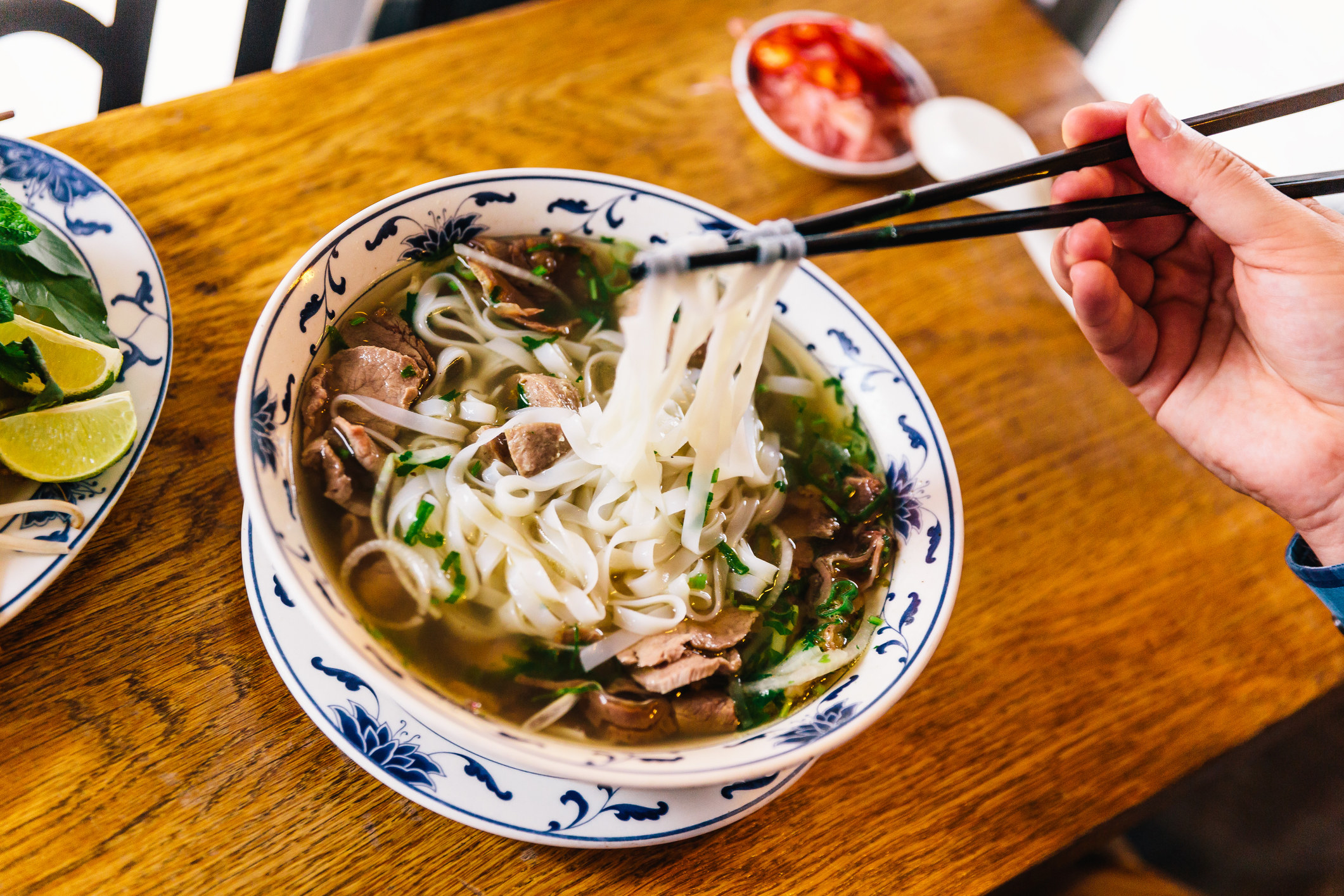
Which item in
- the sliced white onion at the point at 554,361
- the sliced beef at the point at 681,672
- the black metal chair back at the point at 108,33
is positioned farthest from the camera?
the black metal chair back at the point at 108,33

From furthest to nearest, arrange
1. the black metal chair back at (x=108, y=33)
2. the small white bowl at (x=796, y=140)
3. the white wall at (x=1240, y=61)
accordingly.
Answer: the white wall at (x=1240, y=61), the black metal chair back at (x=108, y=33), the small white bowl at (x=796, y=140)

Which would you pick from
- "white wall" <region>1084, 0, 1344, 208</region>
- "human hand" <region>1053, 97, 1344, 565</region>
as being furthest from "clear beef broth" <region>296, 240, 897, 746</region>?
"white wall" <region>1084, 0, 1344, 208</region>

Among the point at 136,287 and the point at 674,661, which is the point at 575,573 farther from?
the point at 136,287

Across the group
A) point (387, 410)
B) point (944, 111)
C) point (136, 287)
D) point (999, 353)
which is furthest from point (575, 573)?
point (944, 111)

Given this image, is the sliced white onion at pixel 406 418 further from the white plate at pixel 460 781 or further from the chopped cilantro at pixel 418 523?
the white plate at pixel 460 781

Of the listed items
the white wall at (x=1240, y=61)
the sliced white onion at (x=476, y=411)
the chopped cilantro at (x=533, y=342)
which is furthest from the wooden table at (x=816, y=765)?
the white wall at (x=1240, y=61)

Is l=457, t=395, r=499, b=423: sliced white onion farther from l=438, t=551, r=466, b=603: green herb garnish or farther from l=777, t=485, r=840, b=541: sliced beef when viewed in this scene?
l=777, t=485, r=840, b=541: sliced beef
